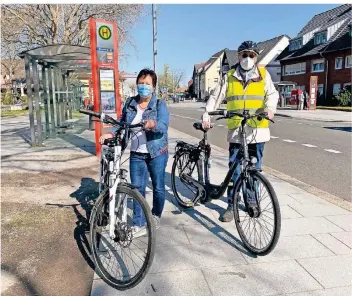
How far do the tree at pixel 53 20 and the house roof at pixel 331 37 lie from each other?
20663mm

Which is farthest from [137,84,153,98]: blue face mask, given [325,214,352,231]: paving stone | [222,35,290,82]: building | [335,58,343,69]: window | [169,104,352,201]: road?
[222,35,290,82]: building

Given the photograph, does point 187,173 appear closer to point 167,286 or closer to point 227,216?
point 227,216

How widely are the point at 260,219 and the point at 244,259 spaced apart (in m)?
0.40

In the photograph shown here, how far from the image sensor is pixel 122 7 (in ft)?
70.2

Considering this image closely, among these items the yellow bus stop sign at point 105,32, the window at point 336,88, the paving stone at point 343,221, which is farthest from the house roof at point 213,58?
the paving stone at point 343,221

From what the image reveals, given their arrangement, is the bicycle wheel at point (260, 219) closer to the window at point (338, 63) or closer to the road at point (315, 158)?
the road at point (315, 158)

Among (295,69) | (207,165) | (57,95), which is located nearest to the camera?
(207,165)

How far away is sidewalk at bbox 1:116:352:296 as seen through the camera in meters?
2.56

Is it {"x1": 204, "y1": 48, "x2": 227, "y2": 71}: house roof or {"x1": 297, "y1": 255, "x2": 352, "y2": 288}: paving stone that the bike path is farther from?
{"x1": 204, "y1": 48, "x2": 227, "y2": 71}: house roof

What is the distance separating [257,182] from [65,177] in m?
4.02

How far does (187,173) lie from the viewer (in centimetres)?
429

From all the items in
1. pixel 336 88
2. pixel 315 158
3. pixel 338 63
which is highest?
pixel 338 63

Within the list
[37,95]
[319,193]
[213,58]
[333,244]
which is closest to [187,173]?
[333,244]

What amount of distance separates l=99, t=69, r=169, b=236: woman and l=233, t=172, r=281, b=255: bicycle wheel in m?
0.83
